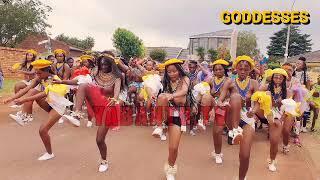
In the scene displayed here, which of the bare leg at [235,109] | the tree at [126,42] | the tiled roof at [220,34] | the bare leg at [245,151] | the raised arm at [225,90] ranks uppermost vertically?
the tiled roof at [220,34]

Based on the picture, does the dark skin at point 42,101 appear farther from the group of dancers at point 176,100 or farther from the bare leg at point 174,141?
the bare leg at point 174,141

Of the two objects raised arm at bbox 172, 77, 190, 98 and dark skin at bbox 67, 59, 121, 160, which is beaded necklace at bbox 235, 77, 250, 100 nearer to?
raised arm at bbox 172, 77, 190, 98

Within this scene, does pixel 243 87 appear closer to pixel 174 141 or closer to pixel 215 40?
pixel 174 141

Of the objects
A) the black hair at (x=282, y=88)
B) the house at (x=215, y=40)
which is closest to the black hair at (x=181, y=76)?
the black hair at (x=282, y=88)

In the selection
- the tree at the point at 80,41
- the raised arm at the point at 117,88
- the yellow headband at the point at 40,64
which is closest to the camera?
the raised arm at the point at 117,88

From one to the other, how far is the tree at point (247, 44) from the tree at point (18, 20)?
151 feet

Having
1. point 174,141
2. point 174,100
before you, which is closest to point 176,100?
point 174,100

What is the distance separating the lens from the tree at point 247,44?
68.9 meters

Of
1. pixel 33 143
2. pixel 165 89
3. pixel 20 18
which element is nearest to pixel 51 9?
pixel 20 18

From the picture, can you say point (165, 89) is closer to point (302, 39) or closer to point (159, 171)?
point (159, 171)

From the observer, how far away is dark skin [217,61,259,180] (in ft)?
16.5

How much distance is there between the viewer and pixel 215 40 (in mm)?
72312

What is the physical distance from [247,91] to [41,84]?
12.7 ft

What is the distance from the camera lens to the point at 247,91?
19.3 feet
